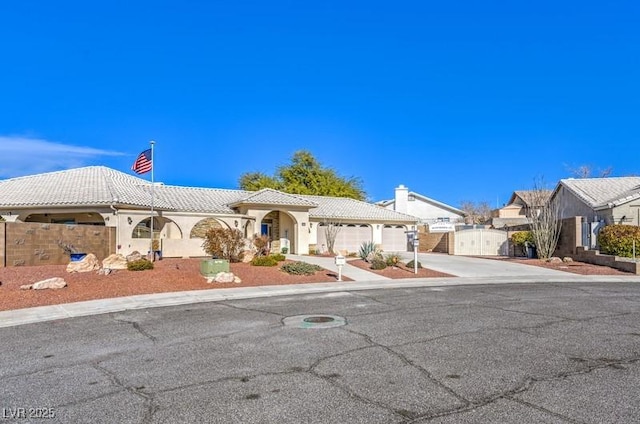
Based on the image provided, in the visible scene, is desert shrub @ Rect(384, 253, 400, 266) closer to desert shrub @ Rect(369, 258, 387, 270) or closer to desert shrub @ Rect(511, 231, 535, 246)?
desert shrub @ Rect(369, 258, 387, 270)

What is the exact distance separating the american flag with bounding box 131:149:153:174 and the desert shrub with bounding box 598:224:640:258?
22754 millimetres

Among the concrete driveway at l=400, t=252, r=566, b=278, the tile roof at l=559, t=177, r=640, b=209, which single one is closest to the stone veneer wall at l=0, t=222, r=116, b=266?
Result: the concrete driveway at l=400, t=252, r=566, b=278

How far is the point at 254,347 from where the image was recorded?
7664 mm

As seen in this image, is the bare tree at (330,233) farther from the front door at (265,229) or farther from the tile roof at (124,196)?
the front door at (265,229)

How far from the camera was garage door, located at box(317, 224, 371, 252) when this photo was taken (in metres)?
33.8

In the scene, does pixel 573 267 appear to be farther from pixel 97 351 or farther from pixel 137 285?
pixel 97 351

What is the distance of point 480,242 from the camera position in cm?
3622

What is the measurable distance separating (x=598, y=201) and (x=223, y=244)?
23.1 m

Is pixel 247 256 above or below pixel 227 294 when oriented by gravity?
above

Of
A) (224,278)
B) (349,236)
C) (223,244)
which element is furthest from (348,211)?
(224,278)

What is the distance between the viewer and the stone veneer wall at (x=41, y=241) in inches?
712

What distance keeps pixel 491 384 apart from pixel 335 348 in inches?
99.7

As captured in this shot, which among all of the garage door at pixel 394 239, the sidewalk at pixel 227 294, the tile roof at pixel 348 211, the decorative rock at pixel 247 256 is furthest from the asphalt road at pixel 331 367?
the garage door at pixel 394 239

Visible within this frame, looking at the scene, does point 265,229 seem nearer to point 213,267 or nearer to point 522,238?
point 213,267
